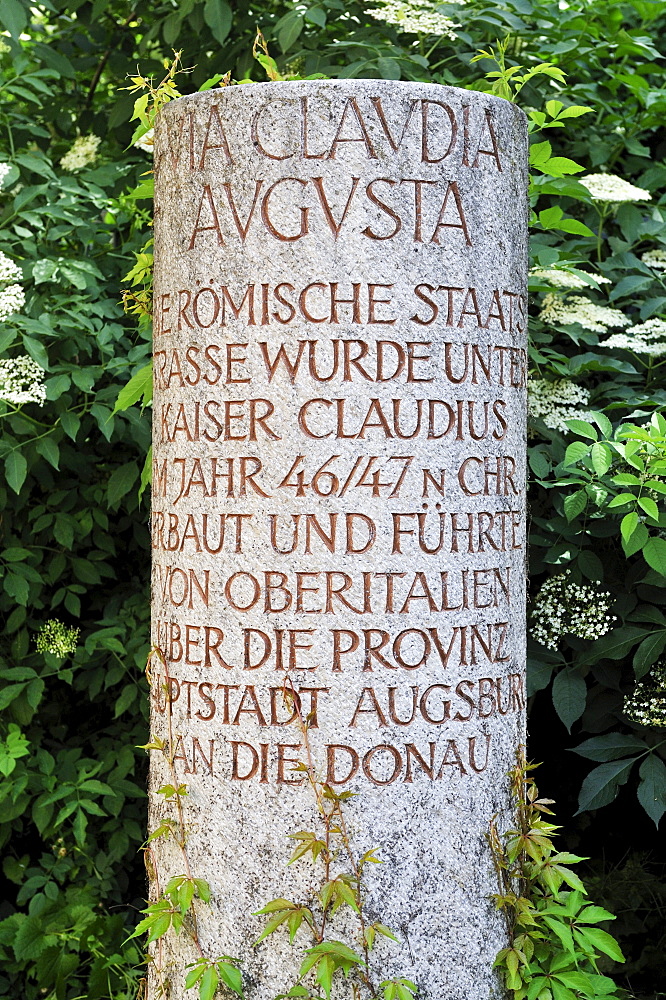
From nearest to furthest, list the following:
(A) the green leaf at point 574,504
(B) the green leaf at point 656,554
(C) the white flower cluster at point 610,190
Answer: (B) the green leaf at point 656,554 → (A) the green leaf at point 574,504 → (C) the white flower cluster at point 610,190

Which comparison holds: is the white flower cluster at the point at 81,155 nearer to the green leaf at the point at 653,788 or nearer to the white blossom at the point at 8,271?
the white blossom at the point at 8,271

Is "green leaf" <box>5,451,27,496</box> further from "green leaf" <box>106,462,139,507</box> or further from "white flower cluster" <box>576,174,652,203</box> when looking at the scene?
"white flower cluster" <box>576,174,652,203</box>

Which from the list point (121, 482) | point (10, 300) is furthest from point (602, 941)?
point (10, 300)

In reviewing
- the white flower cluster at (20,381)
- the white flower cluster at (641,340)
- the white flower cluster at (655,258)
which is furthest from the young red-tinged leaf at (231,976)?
the white flower cluster at (655,258)

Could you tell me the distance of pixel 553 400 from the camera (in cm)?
338

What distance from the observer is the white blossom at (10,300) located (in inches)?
130

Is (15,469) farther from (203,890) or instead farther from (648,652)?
(648,652)

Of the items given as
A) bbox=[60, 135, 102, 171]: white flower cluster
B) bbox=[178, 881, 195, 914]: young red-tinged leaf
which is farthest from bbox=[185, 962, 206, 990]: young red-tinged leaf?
bbox=[60, 135, 102, 171]: white flower cluster

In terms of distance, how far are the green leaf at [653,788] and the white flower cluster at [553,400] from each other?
3.47ft

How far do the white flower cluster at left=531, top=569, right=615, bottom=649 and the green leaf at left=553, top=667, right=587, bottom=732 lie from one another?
10 cm

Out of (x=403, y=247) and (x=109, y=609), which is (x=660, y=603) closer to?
(x=403, y=247)

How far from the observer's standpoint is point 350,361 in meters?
2.35

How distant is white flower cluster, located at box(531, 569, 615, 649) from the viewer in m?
3.09

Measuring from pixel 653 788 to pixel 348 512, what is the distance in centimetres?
133
